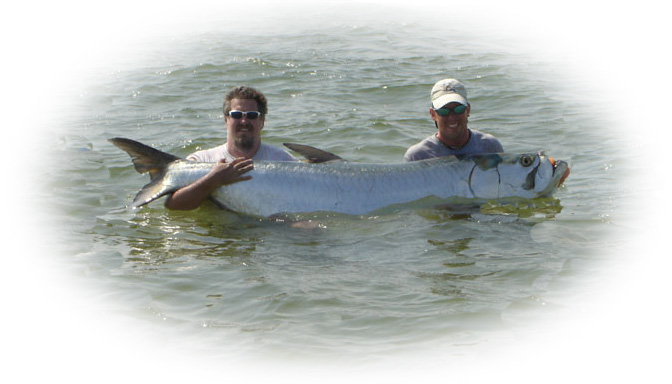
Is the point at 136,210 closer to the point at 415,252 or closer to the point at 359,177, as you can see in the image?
the point at 359,177

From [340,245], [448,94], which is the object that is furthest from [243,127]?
[448,94]

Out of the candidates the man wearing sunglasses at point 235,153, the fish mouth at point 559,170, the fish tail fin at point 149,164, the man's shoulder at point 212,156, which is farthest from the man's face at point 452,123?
the fish tail fin at point 149,164

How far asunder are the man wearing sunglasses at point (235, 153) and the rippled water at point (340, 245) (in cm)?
39

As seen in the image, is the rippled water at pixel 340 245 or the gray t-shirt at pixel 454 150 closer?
the rippled water at pixel 340 245

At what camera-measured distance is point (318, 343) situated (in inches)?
182

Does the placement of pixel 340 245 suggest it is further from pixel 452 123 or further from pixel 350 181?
pixel 452 123

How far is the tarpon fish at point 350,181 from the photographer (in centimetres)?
691

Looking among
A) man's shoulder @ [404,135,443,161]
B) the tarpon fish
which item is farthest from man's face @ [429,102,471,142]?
the tarpon fish

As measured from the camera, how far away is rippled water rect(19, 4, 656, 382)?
4863mm

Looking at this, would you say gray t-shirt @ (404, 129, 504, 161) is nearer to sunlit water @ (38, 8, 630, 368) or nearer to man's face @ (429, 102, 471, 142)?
man's face @ (429, 102, 471, 142)

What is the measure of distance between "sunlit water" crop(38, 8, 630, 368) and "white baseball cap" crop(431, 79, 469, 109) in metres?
1.08

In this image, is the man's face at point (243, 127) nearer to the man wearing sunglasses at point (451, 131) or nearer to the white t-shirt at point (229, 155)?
the white t-shirt at point (229, 155)

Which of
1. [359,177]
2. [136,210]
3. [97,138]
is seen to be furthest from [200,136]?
[359,177]

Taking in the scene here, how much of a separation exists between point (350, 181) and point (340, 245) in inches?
29.4
